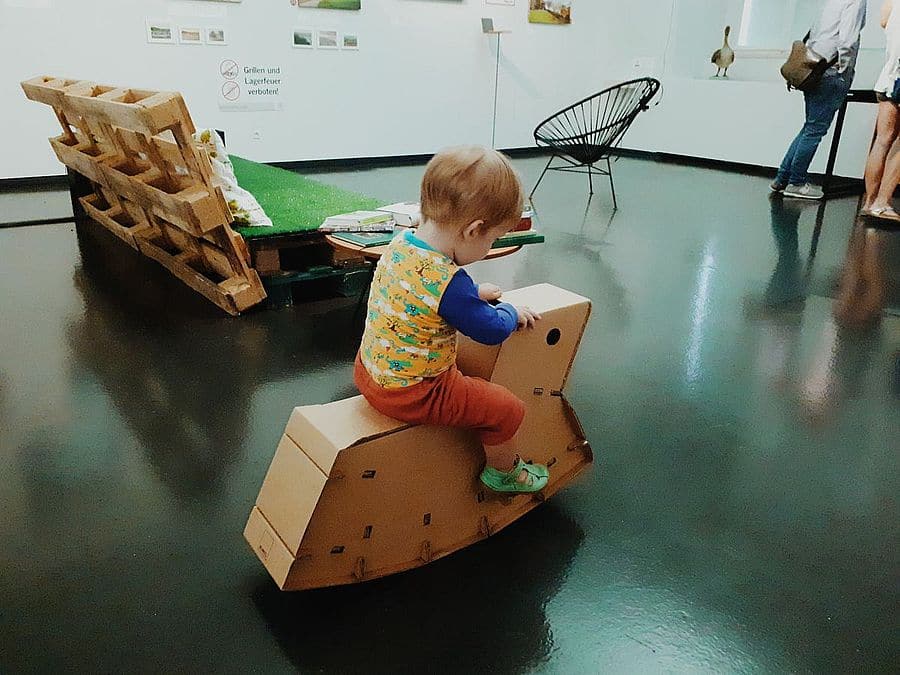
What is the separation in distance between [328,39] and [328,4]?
27 cm

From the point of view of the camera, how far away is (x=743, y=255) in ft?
13.0

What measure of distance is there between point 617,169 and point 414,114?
197 centimetres

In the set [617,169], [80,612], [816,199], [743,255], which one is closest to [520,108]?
[617,169]

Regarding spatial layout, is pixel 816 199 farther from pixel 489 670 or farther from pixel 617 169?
Answer: pixel 489 670

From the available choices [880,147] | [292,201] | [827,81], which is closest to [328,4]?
[292,201]

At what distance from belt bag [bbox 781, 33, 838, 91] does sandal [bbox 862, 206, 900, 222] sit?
1030mm

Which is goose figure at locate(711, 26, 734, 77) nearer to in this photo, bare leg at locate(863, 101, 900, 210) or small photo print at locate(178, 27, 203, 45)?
bare leg at locate(863, 101, 900, 210)

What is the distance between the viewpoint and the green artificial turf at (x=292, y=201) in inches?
115

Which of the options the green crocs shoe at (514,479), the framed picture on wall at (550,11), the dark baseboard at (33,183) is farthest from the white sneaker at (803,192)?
the dark baseboard at (33,183)

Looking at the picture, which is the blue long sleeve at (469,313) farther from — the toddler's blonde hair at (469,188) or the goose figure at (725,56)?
the goose figure at (725,56)

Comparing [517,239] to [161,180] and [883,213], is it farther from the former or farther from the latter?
[883,213]

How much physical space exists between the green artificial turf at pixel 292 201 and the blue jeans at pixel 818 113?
3555mm

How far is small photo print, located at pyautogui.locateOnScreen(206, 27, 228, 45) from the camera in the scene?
18.4 ft

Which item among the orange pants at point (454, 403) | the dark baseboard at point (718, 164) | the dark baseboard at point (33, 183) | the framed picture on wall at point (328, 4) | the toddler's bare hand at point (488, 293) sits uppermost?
the framed picture on wall at point (328, 4)
